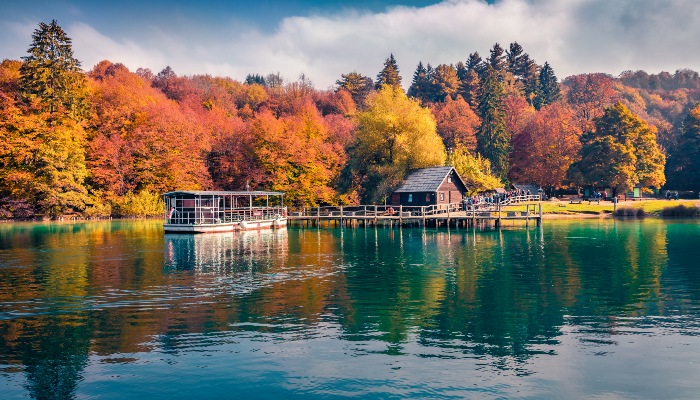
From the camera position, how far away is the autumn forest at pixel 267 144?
70.8 metres

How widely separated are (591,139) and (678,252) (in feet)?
167

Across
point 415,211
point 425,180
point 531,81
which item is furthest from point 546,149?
point 531,81

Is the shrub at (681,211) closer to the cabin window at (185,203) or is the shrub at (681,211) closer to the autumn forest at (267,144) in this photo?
the autumn forest at (267,144)

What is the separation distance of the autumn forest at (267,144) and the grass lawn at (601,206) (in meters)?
4.17

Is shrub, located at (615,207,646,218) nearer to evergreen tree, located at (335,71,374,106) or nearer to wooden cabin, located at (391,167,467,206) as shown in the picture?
wooden cabin, located at (391,167,467,206)

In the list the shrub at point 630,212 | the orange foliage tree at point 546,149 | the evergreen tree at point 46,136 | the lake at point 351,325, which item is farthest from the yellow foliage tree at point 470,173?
the evergreen tree at point 46,136

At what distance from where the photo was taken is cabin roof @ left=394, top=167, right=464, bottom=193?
64625 mm

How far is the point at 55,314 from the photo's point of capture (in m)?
20.7

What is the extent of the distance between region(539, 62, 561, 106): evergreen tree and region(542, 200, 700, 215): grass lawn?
53.8 metres

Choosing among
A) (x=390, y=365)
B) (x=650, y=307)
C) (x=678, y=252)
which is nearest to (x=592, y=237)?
(x=678, y=252)

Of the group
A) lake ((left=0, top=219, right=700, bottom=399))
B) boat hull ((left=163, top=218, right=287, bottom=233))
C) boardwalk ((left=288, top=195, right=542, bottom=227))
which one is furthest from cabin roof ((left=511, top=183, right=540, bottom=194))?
lake ((left=0, top=219, right=700, bottom=399))

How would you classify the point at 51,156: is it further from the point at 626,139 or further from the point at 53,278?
the point at 626,139

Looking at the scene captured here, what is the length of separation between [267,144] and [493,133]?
39.6 m

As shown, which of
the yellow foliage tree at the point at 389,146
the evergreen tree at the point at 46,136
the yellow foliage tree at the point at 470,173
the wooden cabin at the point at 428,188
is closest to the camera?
the wooden cabin at the point at 428,188
